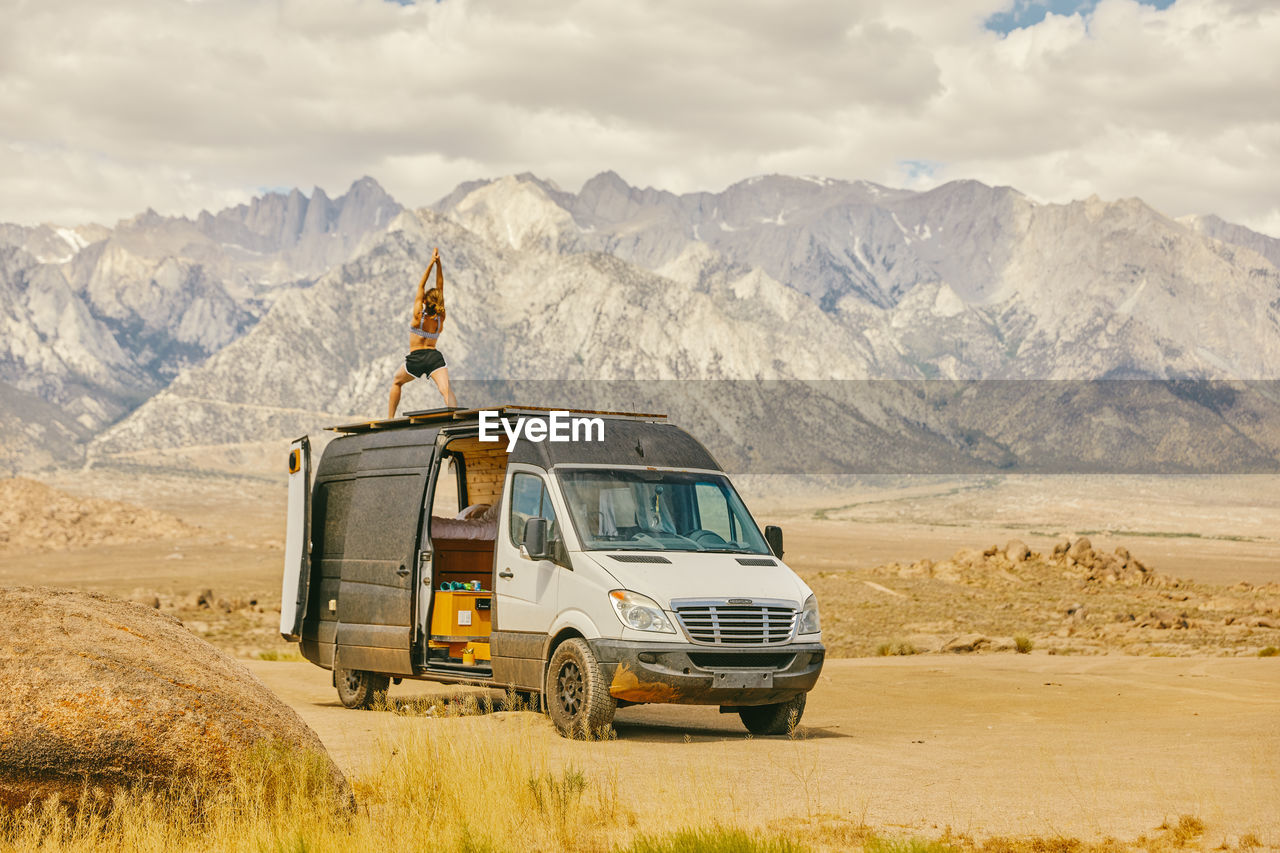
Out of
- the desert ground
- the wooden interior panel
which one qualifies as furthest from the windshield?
the wooden interior panel

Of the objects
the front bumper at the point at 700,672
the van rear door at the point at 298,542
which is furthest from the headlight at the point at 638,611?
the van rear door at the point at 298,542

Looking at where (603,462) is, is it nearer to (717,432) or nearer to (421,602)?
(421,602)

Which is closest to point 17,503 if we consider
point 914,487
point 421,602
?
point 421,602

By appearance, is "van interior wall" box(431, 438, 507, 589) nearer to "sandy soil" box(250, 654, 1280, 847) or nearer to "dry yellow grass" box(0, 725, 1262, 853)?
"sandy soil" box(250, 654, 1280, 847)

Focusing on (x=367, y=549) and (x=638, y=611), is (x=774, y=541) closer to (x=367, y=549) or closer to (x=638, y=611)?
(x=638, y=611)

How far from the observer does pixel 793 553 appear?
261 ft

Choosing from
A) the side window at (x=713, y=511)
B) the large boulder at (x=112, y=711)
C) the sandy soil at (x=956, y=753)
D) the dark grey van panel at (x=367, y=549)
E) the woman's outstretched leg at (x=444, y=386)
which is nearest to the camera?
A: the large boulder at (x=112, y=711)

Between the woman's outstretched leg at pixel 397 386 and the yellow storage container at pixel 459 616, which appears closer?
the yellow storage container at pixel 459 616

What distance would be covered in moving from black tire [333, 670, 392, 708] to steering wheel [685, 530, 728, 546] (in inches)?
159

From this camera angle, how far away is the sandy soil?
8.59m

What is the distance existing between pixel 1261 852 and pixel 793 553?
72134 millimetres

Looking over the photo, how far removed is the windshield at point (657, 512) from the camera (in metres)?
12.1

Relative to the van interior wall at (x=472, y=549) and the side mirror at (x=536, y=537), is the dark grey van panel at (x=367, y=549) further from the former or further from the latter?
the side mirror at (x=536, y=537)

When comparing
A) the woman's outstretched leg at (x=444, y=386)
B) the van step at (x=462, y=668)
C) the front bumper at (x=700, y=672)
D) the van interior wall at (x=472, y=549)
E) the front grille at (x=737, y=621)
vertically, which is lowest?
the van step at (x=462, y=668)
